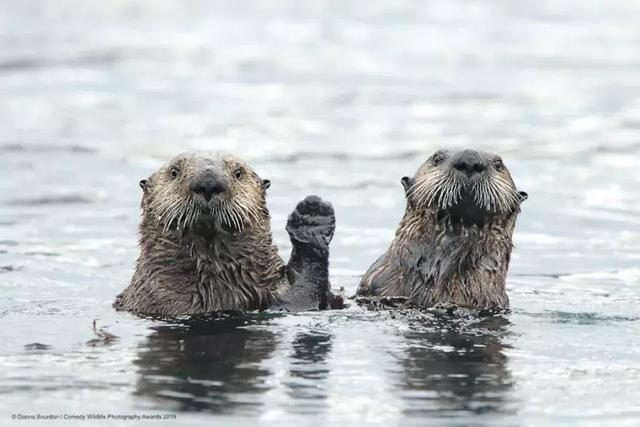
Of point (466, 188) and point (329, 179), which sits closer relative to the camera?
point (466, 188)

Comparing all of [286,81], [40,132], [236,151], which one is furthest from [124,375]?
[286,81]

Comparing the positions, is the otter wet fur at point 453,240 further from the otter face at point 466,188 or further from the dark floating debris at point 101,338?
the dark floating debris at point 101,338

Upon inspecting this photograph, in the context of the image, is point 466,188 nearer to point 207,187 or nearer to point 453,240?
point 453,240

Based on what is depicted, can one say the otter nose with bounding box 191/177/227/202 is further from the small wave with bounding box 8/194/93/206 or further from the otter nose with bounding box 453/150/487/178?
the small wave with bounding box 8/194/93/206

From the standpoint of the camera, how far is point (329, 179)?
56.9 feet

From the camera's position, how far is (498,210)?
35.7 ft

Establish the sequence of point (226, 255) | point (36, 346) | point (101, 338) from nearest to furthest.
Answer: point (36, 346)
point (101, 338)
point (226, 255)

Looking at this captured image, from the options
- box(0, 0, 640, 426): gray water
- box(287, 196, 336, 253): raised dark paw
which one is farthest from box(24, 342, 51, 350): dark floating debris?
box(287, 196, 336, 253): raised dark paw

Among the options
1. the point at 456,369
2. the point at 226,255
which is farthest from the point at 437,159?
the point at 456,369

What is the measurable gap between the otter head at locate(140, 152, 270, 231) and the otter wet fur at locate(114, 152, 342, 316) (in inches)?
0.4

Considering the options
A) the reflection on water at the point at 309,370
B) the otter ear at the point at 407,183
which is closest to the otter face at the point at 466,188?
the otter ear at the point at 407,183

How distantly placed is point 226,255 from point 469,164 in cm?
180

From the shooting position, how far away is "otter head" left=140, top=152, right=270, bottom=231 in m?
10.0

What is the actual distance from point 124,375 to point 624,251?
6.77 meters
